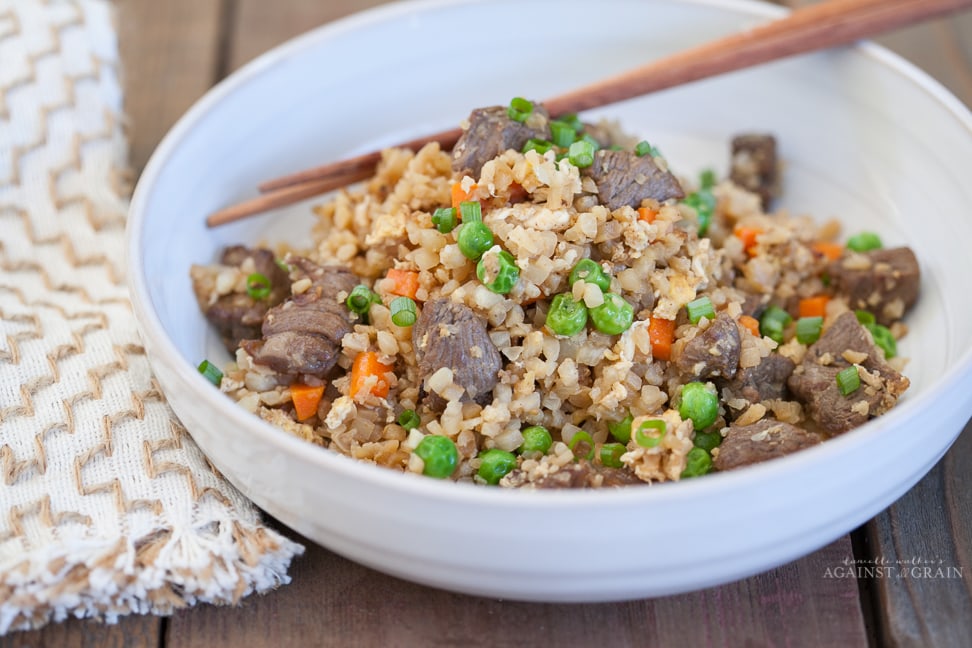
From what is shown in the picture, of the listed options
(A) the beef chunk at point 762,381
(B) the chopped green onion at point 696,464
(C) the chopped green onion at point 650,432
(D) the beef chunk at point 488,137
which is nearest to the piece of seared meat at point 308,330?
(D) the beef chunk at point 488,137

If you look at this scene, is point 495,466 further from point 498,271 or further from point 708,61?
point 708,61

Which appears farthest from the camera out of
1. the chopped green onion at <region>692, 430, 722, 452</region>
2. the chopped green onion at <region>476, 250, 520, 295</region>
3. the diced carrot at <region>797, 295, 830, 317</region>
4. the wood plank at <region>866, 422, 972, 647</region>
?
the diced carrot at <region>797, 295, 830, 317</region>

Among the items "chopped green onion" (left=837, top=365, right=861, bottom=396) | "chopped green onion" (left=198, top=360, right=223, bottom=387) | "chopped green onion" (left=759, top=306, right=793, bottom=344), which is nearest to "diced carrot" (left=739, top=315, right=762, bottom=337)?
"chopped green onion" (left=759, top=306, right=793, bottom=344)

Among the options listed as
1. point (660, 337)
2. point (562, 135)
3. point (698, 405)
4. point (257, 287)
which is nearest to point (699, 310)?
point (660, 337)

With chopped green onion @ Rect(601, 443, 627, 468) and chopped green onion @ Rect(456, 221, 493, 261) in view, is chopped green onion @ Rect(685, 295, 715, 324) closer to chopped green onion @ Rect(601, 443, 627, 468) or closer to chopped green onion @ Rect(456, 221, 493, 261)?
chopped green onion @ Rect(601, 443, 627, 468)

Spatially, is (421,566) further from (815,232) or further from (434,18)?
(434,18)

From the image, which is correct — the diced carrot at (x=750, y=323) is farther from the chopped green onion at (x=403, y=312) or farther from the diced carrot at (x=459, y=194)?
the chopped green onion at (x=403, y=312)

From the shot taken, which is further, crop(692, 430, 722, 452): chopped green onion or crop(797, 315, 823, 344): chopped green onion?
crop(797, 315, 823, 344): chopped green onion
